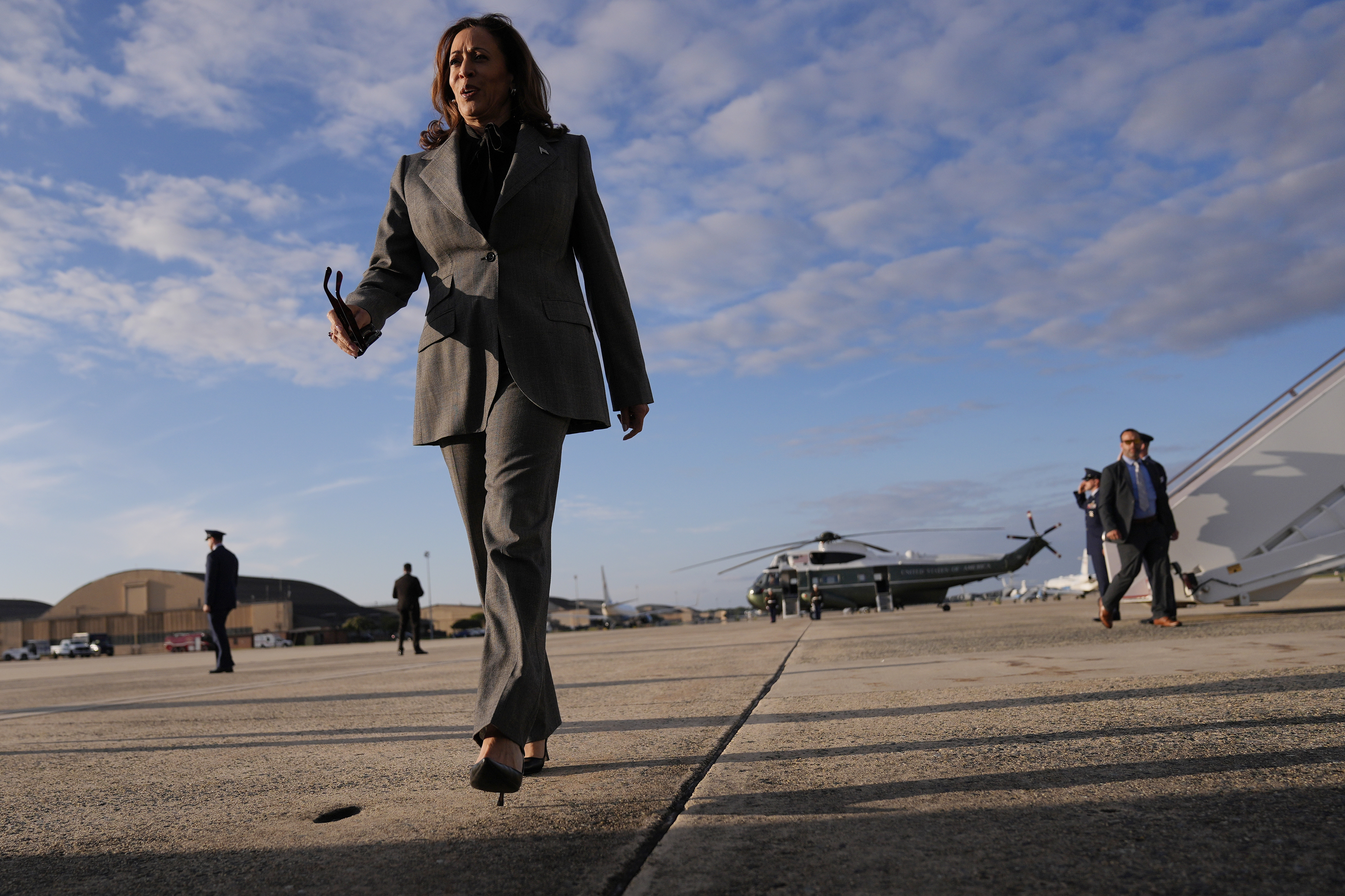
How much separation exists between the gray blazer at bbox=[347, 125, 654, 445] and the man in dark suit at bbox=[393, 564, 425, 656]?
1119 centimetres

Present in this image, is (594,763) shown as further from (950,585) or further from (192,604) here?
(192,604)

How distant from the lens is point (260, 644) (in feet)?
211

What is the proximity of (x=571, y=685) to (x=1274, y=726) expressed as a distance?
371cm

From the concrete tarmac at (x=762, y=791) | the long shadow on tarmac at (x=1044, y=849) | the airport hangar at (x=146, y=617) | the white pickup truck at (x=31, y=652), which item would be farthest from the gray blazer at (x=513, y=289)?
the airport hangar at (x=146, y=617)

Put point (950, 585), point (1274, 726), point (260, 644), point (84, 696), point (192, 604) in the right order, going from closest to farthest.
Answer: point (1274, 726) → point (84, 696) → point (950, 585) → point (260, 644) → point (192, 604)

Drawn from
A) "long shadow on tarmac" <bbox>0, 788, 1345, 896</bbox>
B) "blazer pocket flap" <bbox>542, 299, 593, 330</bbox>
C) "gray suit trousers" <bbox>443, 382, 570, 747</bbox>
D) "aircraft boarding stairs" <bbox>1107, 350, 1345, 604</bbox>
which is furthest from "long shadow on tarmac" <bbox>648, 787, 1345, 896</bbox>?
"aircraft boarding stairs" <bbox>1107, 350, 1345, 604</bbox>

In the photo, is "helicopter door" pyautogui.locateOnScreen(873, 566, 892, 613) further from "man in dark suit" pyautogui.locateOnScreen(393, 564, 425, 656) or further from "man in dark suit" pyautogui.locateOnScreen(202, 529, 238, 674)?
"man in dark suit" pyautogui.locateOnScreen(202, 529, 238, 674)

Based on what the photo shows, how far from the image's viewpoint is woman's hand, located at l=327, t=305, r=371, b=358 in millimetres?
2240

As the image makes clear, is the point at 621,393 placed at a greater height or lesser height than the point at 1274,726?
greater

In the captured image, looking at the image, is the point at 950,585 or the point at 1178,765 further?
the point at 950,585

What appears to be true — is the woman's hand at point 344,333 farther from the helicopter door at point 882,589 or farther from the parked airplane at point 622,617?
the parked airplane at point 622,617

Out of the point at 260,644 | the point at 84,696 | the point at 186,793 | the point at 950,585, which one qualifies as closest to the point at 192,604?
the point at 260,644

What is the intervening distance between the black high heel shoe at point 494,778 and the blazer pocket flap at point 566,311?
1091mm

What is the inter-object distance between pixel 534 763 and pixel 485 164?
1624 mm
